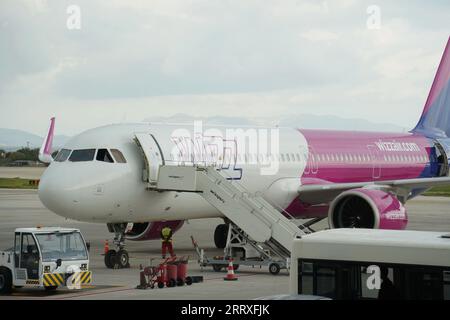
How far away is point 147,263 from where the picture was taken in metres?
29.0

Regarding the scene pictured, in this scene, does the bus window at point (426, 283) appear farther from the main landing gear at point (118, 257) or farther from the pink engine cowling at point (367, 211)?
the pink engine cowling at point (367, 211)

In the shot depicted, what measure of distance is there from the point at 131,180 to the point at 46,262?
18.6 ft

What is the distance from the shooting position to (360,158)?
36000 millimetres

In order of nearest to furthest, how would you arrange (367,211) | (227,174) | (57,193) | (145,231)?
(57,193)
(367,211)
(227,174)
(145,231)

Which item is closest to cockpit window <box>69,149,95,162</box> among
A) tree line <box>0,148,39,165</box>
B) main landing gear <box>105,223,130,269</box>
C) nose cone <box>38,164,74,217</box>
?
nose cone <box>38,164,74,217</box>

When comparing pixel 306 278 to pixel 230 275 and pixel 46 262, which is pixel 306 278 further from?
pixel 230 275

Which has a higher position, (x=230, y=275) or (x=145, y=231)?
(x=145, y=231)

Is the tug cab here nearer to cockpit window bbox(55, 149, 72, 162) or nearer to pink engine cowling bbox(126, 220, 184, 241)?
cockpit window bbox(55, 149, 72, 162)

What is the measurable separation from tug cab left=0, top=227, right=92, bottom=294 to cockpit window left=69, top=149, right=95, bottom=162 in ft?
14.1

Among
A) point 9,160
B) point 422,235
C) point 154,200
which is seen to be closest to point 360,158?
point 154,200

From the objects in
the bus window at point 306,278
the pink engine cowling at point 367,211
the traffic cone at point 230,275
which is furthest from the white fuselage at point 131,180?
the bus window at point 306,278

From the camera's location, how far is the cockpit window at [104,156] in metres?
27.2

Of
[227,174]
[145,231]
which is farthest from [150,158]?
[145,231]

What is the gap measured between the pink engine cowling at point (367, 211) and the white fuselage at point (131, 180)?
292 cm
